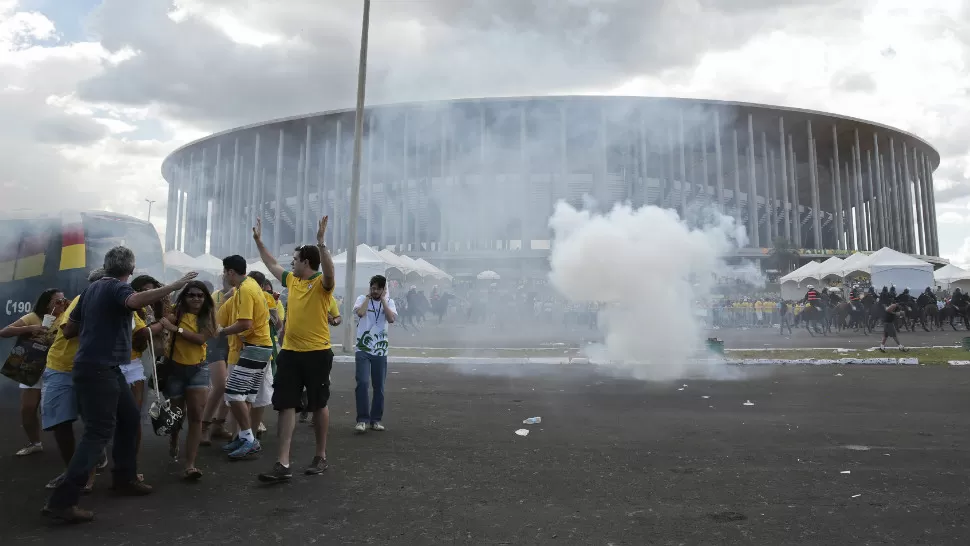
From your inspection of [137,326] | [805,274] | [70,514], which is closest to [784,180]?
[805,274]

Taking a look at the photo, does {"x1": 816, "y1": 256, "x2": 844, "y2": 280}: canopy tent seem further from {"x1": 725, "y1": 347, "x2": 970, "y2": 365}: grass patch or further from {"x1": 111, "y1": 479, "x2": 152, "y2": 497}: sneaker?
{"x1": 111, "y1": 479, "x2": 152, "y2": 497}: sneaker

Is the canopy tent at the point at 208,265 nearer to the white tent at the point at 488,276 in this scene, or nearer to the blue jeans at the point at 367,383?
the white tent at the point at 488,276

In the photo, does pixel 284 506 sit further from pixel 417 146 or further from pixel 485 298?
pixel 417 146

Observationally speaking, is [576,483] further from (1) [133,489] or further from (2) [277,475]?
(1) [133,489]

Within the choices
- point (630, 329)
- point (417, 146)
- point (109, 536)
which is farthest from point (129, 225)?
point (417, 146)

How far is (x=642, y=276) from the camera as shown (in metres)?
8.80

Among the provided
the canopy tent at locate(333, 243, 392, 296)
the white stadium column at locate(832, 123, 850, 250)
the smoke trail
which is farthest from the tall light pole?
the white stadium column at locate(832, 123, 850, 250)

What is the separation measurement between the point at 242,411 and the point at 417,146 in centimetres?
2640

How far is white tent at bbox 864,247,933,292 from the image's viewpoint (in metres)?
23.8

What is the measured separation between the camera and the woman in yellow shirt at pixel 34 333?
4.38 metres

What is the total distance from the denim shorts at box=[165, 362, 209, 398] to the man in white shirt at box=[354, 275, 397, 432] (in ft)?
4.84

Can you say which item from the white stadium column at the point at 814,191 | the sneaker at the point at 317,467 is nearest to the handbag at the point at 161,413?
the sneaker at the point at 317,467

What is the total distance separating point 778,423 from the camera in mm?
5520

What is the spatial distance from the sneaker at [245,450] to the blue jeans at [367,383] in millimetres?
1047
